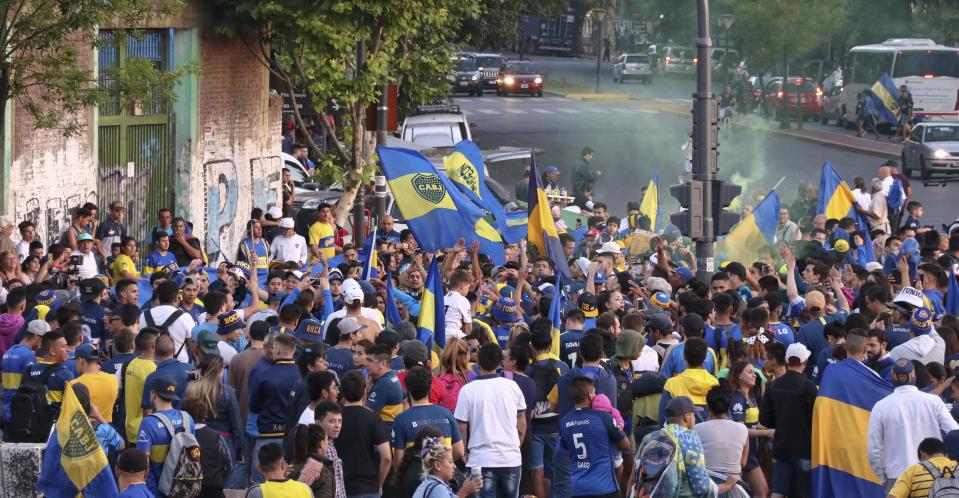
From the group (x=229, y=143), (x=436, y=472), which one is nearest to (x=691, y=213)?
(x=436, y=472)

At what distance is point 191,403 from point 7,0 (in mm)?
7656

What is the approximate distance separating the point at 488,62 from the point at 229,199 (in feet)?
131

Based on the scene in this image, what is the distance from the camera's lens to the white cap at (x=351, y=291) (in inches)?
516

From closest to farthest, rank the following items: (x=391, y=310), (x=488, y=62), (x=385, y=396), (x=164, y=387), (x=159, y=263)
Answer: (x=164, y=387)
(x=385, y=396)
(x=391, y=310)
(x=159, y=263)
(x=488, y=62)

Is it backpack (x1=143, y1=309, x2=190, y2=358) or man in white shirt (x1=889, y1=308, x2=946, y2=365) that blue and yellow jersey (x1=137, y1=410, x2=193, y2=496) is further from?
man in white shirt (x1=889, y1=308, x2=946, y2=365)

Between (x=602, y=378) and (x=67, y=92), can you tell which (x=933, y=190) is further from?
(x=602, y=378)

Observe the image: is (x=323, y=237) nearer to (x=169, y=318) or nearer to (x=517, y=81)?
(x=169, y=318)

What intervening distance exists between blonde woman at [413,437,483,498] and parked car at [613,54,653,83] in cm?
6210

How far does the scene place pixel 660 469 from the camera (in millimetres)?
9062

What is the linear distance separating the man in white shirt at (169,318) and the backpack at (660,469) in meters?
4.85

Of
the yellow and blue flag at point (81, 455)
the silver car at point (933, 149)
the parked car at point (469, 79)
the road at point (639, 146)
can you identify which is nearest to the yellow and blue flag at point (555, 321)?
the yellow and blue flag at point (81, 455)

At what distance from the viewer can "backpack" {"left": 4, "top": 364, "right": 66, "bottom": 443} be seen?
1136 cm

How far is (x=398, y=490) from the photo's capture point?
1004 centimetres

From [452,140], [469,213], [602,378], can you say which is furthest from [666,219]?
[602,378]
